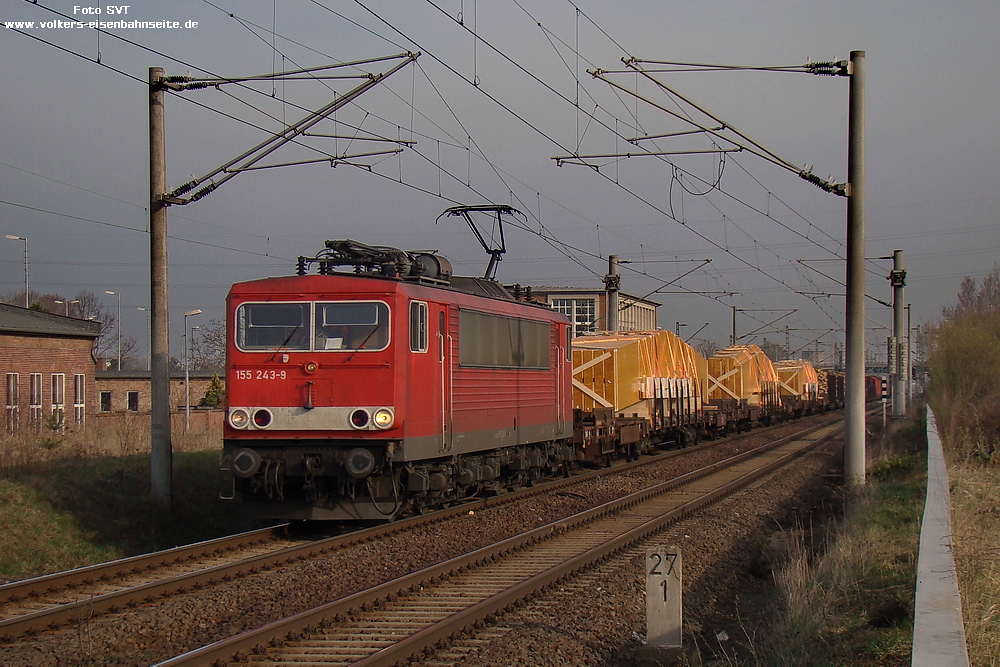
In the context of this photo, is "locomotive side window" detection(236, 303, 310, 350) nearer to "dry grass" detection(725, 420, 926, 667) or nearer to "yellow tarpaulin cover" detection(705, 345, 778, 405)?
"dry grass" detection(725, 420, 926, 667)

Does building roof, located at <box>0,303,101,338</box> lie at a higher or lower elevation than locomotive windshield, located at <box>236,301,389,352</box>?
higher

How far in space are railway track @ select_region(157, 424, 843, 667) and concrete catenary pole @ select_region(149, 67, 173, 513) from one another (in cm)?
509

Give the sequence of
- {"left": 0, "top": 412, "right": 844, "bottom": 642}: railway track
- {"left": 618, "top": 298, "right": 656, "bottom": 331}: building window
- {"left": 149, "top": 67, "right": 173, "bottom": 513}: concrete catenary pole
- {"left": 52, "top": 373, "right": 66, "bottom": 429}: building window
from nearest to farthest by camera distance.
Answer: {"left": 0, "top": 412, "right": 844, "bottom": 642}: railway track
{"left": 149, "top": 67, "right": 173, "bottom": 513}: concrete catenary pole
{"left": 52, "top": 373, "right": 66, "bottom": 429}: building window
{"left": 618, "top": 298, "right": 656, "bottom": 331}: building window

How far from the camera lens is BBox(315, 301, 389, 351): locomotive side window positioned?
12242 millimetres

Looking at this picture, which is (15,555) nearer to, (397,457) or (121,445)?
(397,457)

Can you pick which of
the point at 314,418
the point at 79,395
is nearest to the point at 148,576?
the point at 314,418

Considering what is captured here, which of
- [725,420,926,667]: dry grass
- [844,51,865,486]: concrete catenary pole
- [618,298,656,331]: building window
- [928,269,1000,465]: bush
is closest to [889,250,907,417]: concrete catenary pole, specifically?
[928,269,1000,465]: bush

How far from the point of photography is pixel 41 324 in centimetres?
3269

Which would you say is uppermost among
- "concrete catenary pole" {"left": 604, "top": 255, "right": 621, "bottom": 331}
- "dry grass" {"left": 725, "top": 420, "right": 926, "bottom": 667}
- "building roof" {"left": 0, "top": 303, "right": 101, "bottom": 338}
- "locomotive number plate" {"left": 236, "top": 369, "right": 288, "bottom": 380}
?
"concrete catenary pole" {"left": 604, "top": 255, "right": 621, "bottom": 331}

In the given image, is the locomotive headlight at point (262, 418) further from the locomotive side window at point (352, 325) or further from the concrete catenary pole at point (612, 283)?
the concrete catenary pole at point (612, 283)

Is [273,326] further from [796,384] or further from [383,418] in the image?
[796,384]

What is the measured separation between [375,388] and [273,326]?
1.68 metres

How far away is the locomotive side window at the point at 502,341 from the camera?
14141 mm

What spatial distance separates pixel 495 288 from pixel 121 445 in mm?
8315
